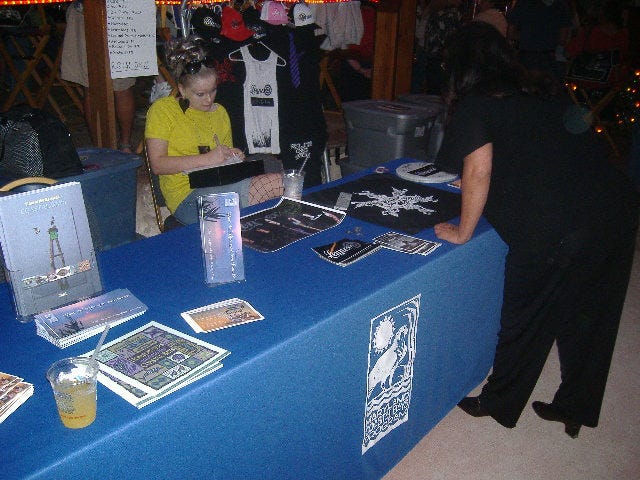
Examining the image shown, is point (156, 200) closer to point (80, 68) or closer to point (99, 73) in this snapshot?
point (99, 73)

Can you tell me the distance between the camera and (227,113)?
2.55 meters

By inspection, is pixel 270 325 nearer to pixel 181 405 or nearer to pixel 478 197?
pixel 181 405

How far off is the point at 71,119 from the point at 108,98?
3.51 meters

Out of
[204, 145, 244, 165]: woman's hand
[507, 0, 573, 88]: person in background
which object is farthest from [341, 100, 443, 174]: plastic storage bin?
[507, 0, 573, 88]: person in background

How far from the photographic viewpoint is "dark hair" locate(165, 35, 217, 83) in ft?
6.82

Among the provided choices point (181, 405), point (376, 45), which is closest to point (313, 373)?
point (181, 405)

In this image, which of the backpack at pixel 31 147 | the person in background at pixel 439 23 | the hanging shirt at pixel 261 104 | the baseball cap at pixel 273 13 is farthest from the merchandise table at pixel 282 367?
the person in background at pixel 439 23

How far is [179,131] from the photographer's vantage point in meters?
2.21

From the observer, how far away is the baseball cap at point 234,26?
2.47 metres

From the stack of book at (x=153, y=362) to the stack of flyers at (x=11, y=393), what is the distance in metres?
0.12

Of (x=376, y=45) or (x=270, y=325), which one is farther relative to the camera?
(x=376, y=45)

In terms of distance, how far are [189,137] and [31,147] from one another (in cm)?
66

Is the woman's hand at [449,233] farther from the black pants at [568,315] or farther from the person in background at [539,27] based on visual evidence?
the person in background at [539,27]

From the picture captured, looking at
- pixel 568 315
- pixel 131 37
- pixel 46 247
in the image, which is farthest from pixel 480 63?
pixel 131 37
